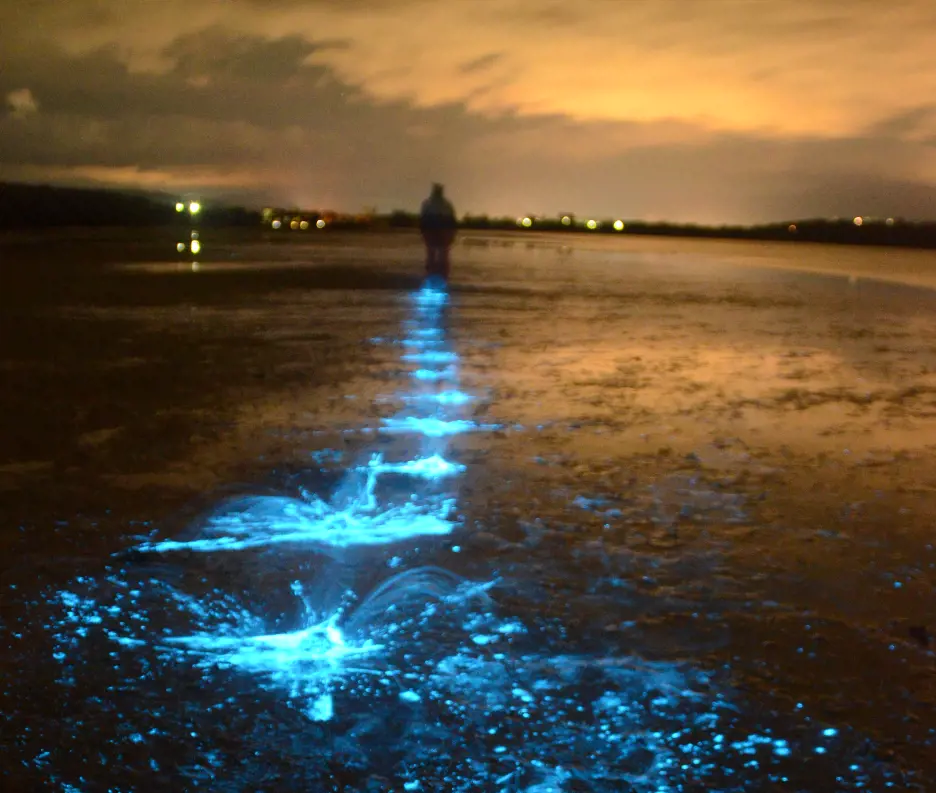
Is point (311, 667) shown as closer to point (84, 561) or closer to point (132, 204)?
point (84, 561)

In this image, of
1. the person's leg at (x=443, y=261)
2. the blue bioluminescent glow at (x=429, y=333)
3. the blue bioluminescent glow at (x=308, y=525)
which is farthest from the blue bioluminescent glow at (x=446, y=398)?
the person's leg at (x=443, y=261)

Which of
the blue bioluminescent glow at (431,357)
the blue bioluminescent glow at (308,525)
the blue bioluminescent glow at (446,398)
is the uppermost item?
the blue bioluminescent glow at (431,357)

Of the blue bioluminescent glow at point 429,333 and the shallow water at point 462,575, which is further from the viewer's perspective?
the blue bioluminescent glow at point 429,333

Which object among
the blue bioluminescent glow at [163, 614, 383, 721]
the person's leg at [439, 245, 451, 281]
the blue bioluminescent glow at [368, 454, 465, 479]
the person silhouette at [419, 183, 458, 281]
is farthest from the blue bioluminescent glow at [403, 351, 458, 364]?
the person's leg at [439, 245, 451, 281]

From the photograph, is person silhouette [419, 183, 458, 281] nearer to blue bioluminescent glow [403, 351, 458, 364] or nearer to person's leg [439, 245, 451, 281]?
person's leg [439, 245, 451, 281]

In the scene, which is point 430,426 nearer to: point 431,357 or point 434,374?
point 434,374

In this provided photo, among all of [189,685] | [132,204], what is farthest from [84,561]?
[132,204]

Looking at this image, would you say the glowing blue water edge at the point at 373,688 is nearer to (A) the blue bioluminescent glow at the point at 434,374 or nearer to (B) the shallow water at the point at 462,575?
(B) the shallow water at the point at 462,575

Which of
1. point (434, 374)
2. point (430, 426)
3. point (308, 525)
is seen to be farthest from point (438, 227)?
point (308, 525)
